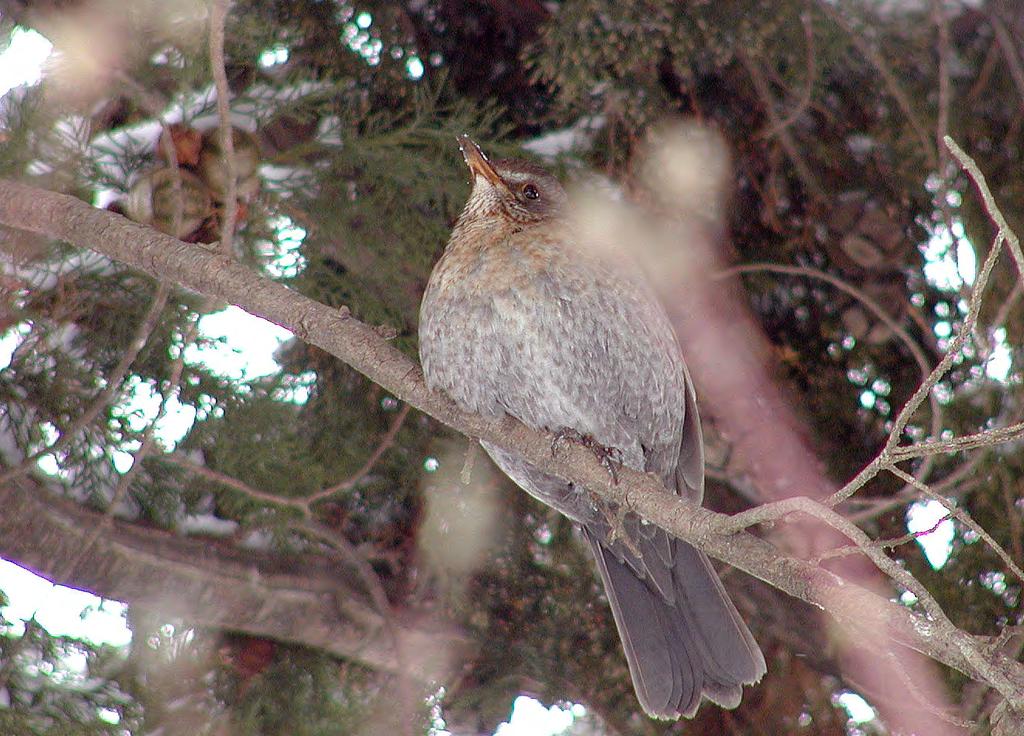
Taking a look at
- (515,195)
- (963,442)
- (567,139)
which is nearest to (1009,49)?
(567,139)

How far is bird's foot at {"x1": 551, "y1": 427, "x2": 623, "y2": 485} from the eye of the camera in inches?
65.8

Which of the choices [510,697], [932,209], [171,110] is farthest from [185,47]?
[932,209]

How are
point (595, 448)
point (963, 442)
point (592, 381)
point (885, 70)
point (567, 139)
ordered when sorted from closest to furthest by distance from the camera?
point (963, 442) → point (595, 448) → point (592, 381) → point (885, 70) → point (567, 139)

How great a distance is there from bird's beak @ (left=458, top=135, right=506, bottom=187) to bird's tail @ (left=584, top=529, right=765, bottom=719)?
0.74 meters

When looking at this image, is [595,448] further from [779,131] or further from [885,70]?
[885,70]

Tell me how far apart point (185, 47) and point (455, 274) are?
59 centimetres

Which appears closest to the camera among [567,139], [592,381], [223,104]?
[223,104]

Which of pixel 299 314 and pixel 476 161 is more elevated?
pixel 476 161

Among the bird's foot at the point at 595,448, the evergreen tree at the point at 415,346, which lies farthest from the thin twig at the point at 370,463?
the bird's foot at the point at 595,448

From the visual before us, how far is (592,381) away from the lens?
Answer: 2.02m

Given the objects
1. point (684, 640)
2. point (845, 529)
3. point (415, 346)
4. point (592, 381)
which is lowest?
point (845, 529)

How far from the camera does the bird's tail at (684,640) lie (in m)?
1.97

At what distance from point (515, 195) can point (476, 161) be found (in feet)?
0.46

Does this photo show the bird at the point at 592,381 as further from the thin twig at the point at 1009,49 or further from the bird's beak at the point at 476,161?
the thin twig at the point at 1009,49
